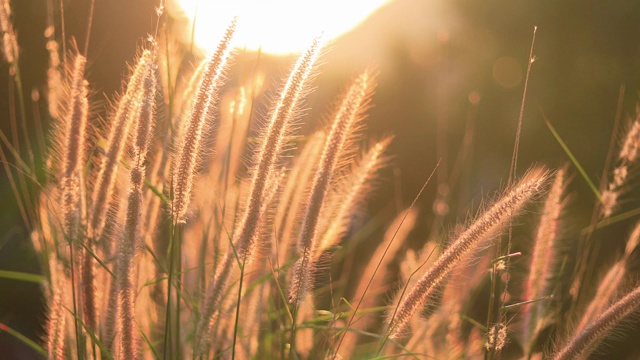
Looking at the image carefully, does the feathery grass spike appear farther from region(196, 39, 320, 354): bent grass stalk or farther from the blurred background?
the blurred background

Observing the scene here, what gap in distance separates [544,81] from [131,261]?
4.78 m

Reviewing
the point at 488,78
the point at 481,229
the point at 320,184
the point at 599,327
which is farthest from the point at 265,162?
the point at 488,78

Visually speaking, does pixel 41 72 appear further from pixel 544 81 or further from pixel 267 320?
pixel 544 81

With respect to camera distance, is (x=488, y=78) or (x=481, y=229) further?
(x=488, y=78)

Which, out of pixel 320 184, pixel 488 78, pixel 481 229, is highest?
pixel 488 78

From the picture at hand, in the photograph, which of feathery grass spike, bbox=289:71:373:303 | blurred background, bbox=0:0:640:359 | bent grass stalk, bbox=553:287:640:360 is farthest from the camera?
blurred background, bbox=0:0:640:359

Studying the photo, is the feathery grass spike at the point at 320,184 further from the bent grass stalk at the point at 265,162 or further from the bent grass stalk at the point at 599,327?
the bent grass stalk at the point at 599,327

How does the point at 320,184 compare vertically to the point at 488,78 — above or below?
below

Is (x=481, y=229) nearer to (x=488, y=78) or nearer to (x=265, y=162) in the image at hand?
(x=265, y=162)

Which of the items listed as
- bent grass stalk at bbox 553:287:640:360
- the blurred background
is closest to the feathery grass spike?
bent grass stalk at bbox 553:287:640:360

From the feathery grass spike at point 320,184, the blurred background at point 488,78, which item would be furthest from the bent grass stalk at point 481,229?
the blurred background at point 488,78

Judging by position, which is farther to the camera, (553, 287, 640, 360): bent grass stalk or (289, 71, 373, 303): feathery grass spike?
(289, 71, 373, 303): feathery grass spike

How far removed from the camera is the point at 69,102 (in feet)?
5.38

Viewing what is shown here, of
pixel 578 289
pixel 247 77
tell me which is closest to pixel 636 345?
pixel 578 289
